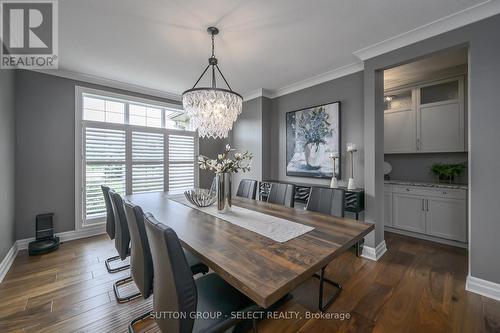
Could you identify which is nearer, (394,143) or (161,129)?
(394,143)

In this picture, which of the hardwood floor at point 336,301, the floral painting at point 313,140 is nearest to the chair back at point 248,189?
the floral painting at point 313,140

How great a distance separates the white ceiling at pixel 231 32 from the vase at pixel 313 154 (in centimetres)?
120

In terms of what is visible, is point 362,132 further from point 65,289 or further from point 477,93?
point 65,289

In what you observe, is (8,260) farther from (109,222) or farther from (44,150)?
(44,150)

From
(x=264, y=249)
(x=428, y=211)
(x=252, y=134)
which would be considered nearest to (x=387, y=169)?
(x=428, y=211)

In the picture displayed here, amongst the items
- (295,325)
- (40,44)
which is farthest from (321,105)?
(40,44)

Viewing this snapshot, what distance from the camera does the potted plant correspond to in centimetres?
347

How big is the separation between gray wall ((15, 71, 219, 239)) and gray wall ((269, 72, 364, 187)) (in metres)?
3.54

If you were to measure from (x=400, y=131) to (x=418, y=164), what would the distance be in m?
0.68

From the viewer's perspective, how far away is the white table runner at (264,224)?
58.7 inches

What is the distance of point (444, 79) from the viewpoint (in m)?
3.24

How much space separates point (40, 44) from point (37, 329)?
2981 mm

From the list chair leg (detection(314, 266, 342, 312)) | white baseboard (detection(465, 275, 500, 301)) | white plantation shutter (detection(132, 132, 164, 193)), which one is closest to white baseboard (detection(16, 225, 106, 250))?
white plantation shutter (detection(132, 132, 164, 193))

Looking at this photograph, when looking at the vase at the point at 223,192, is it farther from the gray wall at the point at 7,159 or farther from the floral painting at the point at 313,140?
the gray wall at the point at 7,159
